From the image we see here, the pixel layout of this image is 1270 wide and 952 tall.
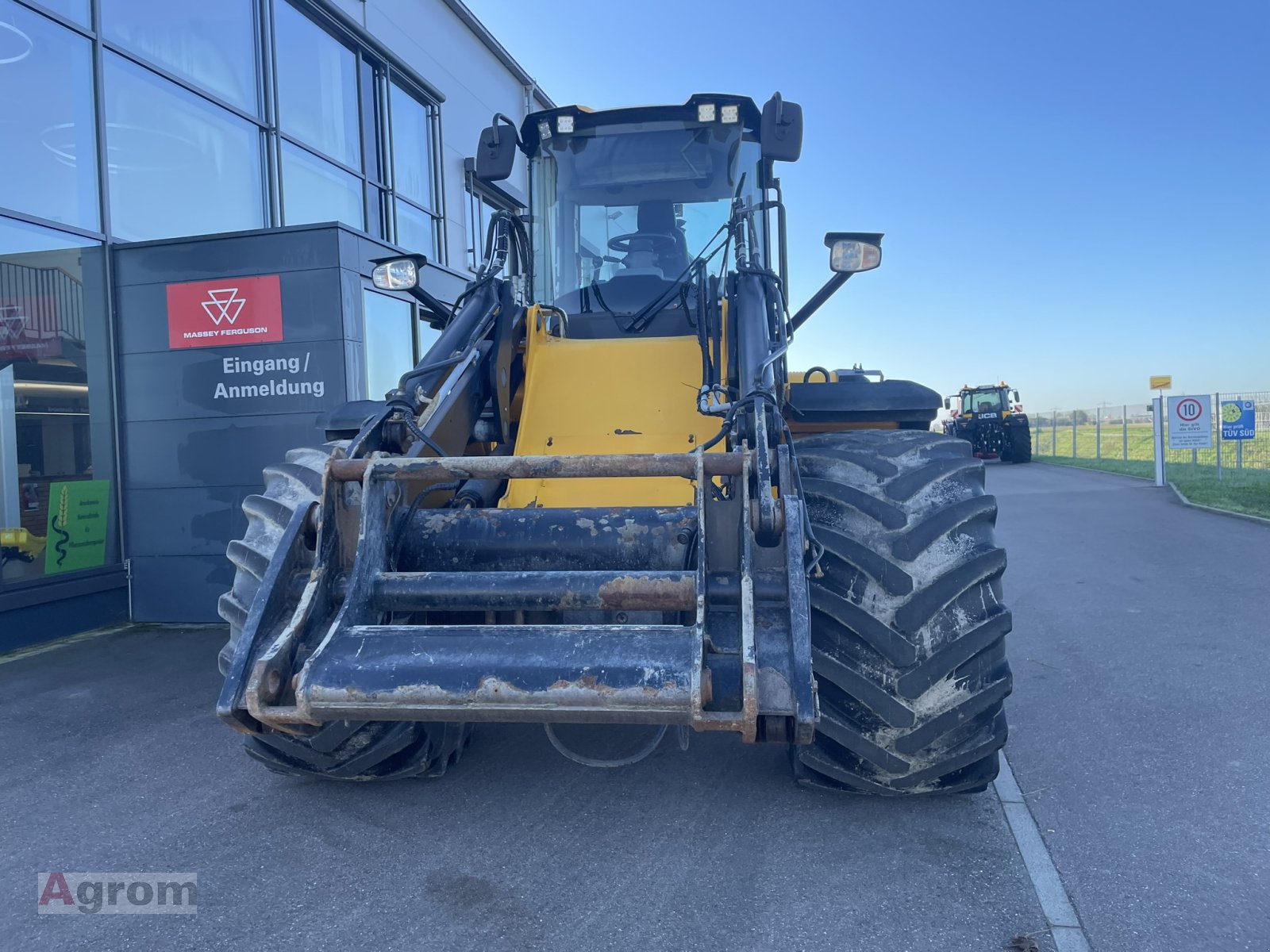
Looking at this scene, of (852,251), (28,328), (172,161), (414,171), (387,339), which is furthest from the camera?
(414,171)

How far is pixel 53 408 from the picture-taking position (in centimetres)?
716

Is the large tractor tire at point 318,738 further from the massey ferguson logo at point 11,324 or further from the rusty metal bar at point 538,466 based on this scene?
the massey ferguson logo at point 11,324

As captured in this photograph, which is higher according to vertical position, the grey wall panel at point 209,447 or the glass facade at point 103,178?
the glass facade at point 103,178

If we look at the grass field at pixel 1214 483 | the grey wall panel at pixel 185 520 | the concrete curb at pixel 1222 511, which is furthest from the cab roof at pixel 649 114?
the grass field at pixel 1214 483

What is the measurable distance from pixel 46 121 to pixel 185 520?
3.46 meters

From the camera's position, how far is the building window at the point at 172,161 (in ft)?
26.2

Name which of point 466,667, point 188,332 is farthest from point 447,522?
point 188,332

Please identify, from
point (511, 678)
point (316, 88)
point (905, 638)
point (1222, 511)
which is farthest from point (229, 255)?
point (1222, 511)

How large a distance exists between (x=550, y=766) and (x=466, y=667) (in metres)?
1.48

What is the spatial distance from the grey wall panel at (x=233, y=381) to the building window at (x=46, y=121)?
1372mm

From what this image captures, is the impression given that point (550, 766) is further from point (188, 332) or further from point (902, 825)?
point (188, 332)

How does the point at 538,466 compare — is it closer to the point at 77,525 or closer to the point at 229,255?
the point at 229,255

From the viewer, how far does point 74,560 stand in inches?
279

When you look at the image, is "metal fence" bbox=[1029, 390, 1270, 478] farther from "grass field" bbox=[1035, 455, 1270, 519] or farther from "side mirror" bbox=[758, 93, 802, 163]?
"side mirror" bbox=[758, 93, 802, 163]
